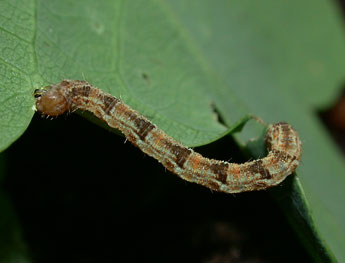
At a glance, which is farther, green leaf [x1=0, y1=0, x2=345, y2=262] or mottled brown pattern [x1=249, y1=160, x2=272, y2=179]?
mottled brown pattern [x1=249, y1=160, x2=272, y2=179]

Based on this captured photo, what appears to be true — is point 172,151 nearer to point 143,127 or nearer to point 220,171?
point 143,127

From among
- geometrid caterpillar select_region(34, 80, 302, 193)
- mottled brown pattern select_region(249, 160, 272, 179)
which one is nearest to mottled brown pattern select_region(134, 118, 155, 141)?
geometrid caterpillar select_region(34, 80, 302, 193)

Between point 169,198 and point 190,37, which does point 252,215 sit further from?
point 190,37

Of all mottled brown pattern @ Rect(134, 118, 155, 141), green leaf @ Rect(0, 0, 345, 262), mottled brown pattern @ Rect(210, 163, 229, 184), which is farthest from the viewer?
mottled brown pattern @ Rect(210, 163, 229, 184)

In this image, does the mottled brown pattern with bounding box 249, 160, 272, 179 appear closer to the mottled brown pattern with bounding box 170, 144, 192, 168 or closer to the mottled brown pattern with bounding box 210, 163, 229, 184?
the mottled brown pattern with bounding box 210, 163, 229, 184

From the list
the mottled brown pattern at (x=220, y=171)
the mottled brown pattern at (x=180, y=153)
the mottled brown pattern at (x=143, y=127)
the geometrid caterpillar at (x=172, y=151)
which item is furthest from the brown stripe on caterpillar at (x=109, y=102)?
the mottled brown pattern at (x=220, y=171)

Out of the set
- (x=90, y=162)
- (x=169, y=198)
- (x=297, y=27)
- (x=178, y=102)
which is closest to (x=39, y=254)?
(x=90, y=162)
